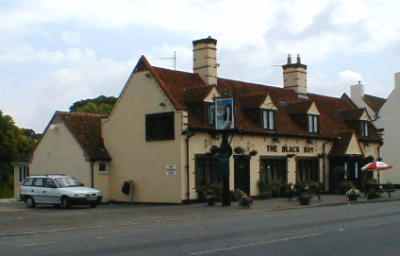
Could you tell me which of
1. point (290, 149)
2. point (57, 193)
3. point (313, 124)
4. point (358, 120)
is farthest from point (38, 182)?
point (358, 120)

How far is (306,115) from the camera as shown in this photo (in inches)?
1800

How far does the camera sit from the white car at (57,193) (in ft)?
114

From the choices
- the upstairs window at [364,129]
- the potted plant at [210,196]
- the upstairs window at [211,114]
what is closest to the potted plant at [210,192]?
the potted plant at [210,196]

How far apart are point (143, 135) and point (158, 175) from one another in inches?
101

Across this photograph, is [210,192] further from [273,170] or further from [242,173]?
[273,170]

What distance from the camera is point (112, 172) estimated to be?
41.0 meters

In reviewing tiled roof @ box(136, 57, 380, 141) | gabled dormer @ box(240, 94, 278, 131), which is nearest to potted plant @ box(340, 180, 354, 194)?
tiled roof @ box(136, 57, 380, 141)

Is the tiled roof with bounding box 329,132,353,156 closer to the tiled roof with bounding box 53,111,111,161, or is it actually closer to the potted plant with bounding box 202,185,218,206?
the potted plant with bounding box 202,185,218,206

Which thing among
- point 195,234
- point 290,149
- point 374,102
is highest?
point 374,102

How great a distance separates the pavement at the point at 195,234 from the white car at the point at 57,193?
4.86 metres

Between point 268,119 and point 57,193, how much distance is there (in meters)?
A: 14.0

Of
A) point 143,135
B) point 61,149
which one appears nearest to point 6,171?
point 61,149

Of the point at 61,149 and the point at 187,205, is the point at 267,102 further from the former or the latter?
the point at 61,149

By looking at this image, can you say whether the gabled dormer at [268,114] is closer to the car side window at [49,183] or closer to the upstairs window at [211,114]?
the upstairs window at [211,114]
